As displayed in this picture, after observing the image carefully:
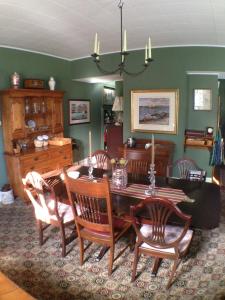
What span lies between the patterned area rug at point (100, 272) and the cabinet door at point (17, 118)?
1.76 m

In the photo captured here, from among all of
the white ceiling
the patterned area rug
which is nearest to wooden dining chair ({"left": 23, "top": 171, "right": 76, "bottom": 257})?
the patterned area rug

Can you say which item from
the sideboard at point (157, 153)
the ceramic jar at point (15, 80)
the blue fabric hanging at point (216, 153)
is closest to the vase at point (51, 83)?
the ceramic jar at point (15, 80)

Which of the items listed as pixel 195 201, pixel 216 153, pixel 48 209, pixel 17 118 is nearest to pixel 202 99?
pixel 216 153

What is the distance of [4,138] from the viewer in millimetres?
4219

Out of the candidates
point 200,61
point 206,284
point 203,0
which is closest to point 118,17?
point 203,0

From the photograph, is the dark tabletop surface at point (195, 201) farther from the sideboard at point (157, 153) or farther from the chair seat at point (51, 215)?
the chair seat at point (51, 215)

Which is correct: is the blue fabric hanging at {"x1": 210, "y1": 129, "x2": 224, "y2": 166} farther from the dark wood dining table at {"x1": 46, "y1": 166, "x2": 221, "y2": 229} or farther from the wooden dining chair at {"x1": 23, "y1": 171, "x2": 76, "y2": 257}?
the wooden dining chair at {"x1": 23, "y1": 171, "x2": 76, "y2": 257}

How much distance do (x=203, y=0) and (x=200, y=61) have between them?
6.37 ft

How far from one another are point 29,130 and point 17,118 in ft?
1.39

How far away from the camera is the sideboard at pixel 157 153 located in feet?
11.3

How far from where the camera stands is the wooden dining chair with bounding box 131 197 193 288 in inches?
74.8

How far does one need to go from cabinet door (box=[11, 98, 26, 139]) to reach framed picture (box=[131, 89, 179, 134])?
2180mm

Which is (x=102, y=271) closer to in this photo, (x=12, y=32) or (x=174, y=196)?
(x=174, y=196)

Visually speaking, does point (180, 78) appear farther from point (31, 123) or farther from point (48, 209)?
point (48, 209)
